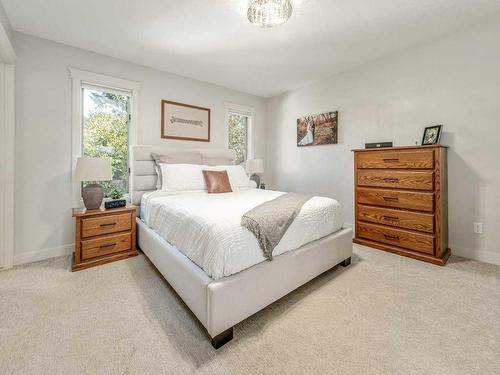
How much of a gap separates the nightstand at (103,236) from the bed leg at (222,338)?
1710mm

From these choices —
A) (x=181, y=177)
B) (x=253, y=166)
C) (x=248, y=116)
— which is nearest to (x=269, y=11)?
(x=181, y=177)

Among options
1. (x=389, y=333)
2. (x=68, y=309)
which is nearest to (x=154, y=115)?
(x=68, y=309)

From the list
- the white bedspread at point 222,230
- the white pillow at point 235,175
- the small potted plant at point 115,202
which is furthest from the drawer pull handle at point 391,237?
the small potted plant at point 115,202

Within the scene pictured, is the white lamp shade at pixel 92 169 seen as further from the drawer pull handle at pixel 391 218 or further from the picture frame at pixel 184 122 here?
the drawer pull handle at pixel 391 218

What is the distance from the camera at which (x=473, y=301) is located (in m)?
1.76

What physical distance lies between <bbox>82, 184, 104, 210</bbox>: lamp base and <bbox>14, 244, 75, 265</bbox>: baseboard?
686 millimetres

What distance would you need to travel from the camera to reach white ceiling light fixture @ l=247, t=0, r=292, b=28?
1845mm

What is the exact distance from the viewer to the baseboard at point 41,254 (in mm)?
2453

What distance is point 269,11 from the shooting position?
1.88 m

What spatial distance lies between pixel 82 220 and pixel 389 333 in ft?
9.03

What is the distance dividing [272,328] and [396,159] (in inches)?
88.4

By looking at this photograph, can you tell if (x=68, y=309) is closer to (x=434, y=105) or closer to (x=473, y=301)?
(x=473, y=301)

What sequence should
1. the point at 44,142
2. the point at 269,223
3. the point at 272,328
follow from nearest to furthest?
the point at 272,328 < the point at 269,223 < the point at 44,142

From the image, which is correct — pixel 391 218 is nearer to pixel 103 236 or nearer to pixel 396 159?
pixel 396 159
